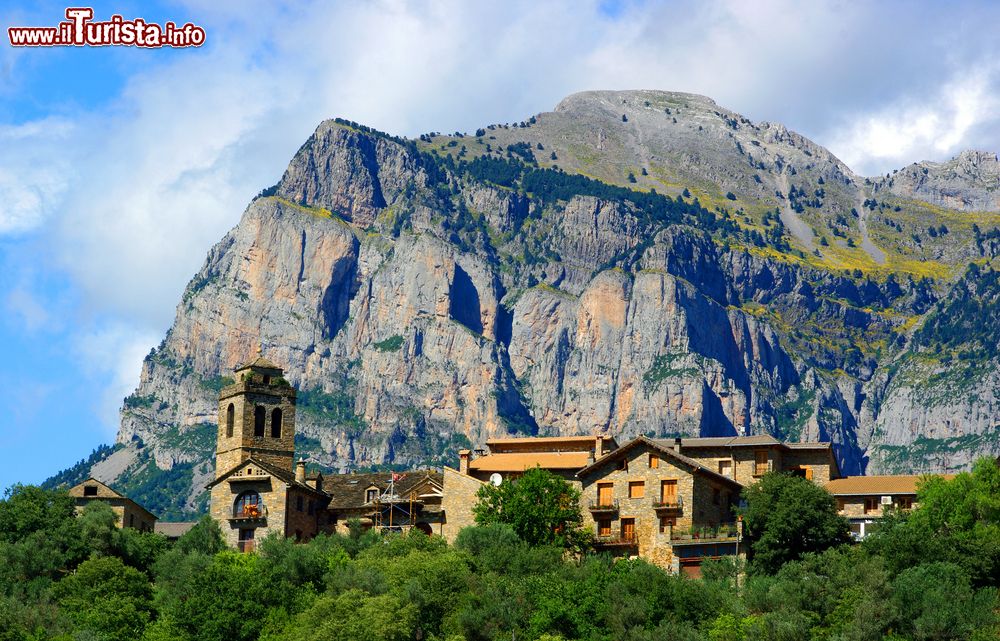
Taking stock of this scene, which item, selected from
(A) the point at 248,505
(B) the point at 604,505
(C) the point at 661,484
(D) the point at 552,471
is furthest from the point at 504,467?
(A) the point at 248,505

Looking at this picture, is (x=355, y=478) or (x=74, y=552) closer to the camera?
(x=74, y=552)

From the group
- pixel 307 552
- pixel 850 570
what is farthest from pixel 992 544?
pixel 307 552

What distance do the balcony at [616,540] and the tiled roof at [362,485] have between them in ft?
57.9

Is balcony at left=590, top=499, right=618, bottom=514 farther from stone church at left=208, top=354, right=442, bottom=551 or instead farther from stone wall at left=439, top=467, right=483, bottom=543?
stone church at left=208, top=354, right=442, bottom=551

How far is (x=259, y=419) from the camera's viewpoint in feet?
445

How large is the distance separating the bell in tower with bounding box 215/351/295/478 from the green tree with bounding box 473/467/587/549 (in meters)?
24.9

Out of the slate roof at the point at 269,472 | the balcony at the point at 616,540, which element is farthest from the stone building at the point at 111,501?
the balcony at the point at 616,540

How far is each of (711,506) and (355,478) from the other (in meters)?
35.2

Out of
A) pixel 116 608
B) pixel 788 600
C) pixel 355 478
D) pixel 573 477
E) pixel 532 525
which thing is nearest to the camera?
pixel 788 600

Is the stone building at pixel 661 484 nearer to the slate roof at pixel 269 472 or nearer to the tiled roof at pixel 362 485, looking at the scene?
the tiled roof at pixel 362 485

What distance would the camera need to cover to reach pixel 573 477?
4719 inches

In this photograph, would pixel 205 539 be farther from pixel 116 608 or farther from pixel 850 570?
pixel 850 570

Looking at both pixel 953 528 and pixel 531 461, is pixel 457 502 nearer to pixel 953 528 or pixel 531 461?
pixel 531 461

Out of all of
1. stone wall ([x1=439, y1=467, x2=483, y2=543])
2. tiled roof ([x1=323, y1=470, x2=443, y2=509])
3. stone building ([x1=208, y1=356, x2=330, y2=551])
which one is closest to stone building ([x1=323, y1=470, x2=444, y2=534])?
tiled roof ([x1=323, y1=470, x2=443, y2=509])
